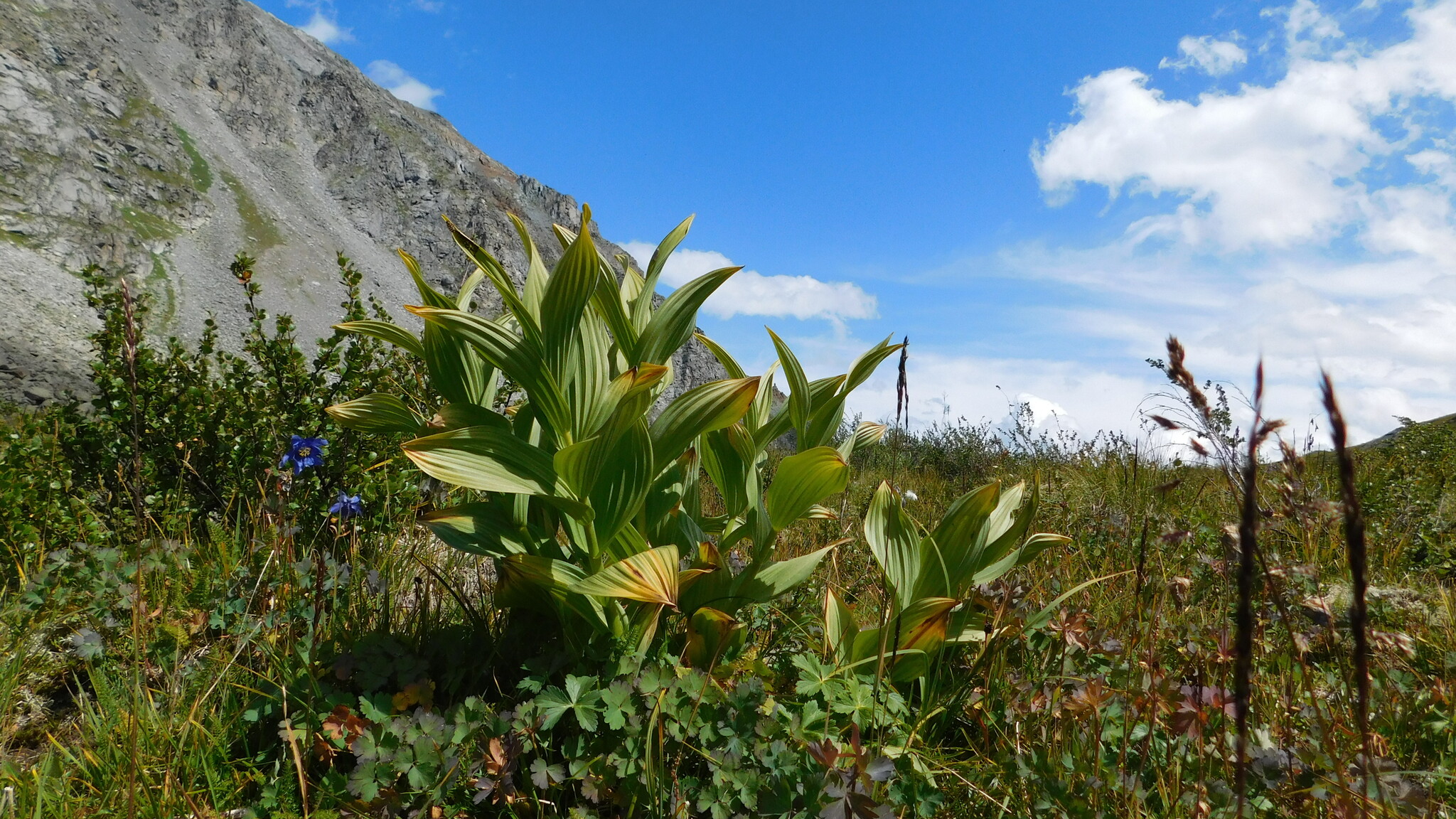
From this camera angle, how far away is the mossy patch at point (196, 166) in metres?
32.8

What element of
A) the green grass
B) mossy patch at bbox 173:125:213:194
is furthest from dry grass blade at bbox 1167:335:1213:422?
mossy patch at bbox 173:125:213:194

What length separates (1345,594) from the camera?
3.20 metres

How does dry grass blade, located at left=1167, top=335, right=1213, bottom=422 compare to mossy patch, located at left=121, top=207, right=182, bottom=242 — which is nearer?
dry grass blade, located at left=1167, top=335, right=1213, bottom=422

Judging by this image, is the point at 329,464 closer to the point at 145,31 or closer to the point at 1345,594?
the point at 1345,594

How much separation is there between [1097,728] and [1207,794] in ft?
0.75

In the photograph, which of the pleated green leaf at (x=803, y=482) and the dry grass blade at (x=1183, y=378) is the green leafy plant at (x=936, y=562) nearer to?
Result: the pleated green leaf at (x=803, y=482)

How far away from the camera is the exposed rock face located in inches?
956

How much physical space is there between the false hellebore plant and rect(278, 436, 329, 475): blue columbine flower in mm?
1016

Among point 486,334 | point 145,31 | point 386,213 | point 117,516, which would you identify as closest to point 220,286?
point 386,213

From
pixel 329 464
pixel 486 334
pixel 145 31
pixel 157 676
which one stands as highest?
pixel 145 31

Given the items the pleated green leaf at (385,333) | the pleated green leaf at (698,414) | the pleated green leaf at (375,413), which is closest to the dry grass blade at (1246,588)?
the pleated green leaf at (698,414)

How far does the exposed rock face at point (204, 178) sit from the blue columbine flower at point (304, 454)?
451 inches

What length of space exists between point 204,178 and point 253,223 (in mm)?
2806

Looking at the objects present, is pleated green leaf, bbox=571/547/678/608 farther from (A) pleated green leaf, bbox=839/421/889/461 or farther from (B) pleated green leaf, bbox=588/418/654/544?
(A) pleated green leaf, bbox=839/421/889/461
